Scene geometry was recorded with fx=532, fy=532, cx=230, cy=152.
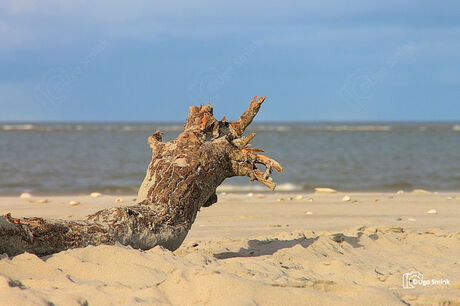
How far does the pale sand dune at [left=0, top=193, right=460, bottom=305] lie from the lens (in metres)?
3.10

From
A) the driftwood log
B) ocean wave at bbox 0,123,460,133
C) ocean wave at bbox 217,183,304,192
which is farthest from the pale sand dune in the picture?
ocean wave at bbox 0,123,460,133

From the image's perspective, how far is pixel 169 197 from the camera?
15.8ft

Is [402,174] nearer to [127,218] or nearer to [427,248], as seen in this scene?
[427,248]

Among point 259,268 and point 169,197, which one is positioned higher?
point 169,197

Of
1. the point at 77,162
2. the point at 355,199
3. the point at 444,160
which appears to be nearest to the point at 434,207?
the point at 355,199

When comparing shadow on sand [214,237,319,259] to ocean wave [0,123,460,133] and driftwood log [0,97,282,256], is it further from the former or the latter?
ocean wave [0,123,460,133]

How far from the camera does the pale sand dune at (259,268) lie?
3104 millimetres

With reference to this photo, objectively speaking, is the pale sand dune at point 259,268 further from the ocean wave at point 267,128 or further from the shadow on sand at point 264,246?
the ocean wave at point 267,128

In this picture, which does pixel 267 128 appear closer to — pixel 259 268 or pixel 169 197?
pixel 169 197

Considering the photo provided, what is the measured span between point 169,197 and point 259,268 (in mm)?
1194

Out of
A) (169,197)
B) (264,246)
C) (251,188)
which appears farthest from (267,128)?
(169,197)

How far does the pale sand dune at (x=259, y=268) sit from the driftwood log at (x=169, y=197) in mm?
189

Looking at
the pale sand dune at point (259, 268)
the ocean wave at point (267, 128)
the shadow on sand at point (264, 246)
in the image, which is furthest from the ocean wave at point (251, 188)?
the ocean wave at point (267, 128)

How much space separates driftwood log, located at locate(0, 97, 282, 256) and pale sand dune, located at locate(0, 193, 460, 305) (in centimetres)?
19
